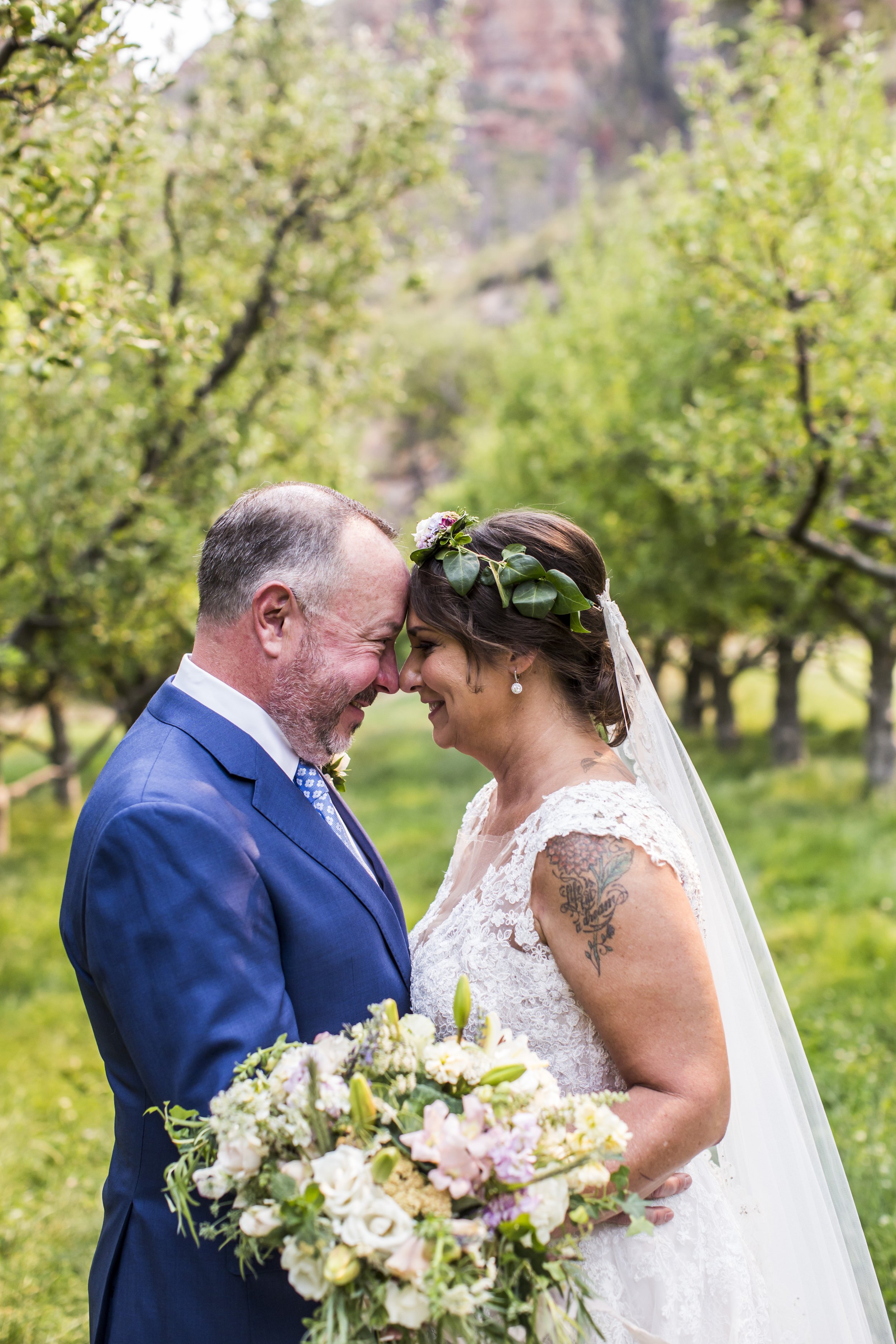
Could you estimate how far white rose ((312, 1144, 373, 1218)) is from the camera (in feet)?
5.46

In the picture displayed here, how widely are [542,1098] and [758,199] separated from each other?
7485 millimetres

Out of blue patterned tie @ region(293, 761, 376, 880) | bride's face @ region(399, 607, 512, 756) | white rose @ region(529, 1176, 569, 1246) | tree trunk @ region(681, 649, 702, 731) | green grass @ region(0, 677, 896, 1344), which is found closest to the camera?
white rose @ region(529, 1176, 569, 1246)

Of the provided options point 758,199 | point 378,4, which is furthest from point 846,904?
point 378,4

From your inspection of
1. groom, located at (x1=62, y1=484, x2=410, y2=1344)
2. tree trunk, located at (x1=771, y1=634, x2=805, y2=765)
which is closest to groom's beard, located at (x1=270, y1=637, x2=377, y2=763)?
groom, located at (x1=62, y1=484, x2=410, y2=1344)

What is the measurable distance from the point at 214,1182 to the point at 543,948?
42.1 inches

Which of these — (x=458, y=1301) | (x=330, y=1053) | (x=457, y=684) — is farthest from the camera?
(x=457, y=684)

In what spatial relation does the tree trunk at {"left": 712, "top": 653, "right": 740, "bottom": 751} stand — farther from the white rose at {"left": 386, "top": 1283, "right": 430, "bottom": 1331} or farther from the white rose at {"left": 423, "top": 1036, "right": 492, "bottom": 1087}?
the white rose at {"left": 386, "top": 1283, "right": 430, "bottom": 1331}

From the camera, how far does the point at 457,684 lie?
2.95 m

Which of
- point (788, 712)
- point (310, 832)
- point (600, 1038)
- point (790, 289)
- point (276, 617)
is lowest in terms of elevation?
point (788, 712)

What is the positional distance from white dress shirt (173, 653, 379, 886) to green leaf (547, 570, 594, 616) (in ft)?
3.03

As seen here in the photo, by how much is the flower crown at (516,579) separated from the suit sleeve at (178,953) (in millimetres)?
1093

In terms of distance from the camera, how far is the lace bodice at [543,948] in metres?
2.55

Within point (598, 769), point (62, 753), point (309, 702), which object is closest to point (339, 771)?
point (309, 702)

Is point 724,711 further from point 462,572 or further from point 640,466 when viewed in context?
point 462,572
